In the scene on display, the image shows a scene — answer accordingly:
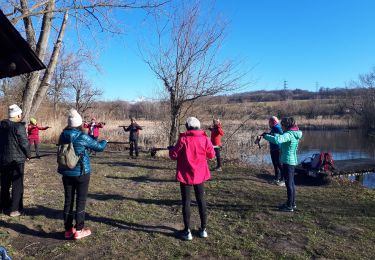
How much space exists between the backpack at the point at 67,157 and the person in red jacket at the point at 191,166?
133 cm

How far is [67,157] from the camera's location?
5086mm

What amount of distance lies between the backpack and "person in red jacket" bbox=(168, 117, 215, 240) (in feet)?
4.38

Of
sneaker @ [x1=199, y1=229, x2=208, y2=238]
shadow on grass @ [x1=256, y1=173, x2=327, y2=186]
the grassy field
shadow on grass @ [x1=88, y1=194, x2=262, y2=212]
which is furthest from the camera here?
shadow on grass @ [x1=256, y1=173, x2=327, y2=186]

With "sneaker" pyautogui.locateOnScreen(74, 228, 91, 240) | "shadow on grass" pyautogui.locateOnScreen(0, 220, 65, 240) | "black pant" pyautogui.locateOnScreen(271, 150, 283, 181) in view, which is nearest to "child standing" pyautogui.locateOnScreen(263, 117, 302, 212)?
"black pant" pyautogui.locateOnScreen(271, 150, 283, 181)

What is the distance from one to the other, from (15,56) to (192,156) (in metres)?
2.64

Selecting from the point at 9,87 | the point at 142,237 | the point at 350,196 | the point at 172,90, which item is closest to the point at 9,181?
the point at 142,237

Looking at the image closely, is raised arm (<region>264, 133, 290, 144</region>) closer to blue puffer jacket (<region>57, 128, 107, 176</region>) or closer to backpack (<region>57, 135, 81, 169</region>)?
blue puffer jacket (<region>57, 128, 107, 176</region>)

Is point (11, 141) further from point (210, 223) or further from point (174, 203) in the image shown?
point (210, 223)

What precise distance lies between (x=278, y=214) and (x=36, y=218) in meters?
4.16

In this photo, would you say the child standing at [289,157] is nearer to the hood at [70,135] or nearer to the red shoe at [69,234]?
the hood at [70,135]

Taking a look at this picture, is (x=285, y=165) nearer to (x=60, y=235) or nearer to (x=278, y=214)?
(x=278, y=214)

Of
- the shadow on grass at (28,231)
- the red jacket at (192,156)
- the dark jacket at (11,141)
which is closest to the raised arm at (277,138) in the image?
the red jacket at (192,156)

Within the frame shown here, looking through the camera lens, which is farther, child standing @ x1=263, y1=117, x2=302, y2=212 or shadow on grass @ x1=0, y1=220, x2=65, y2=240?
child standing @ x1=263, y1=117, x2=302, y2=212

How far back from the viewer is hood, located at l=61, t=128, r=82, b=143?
17.1ft
